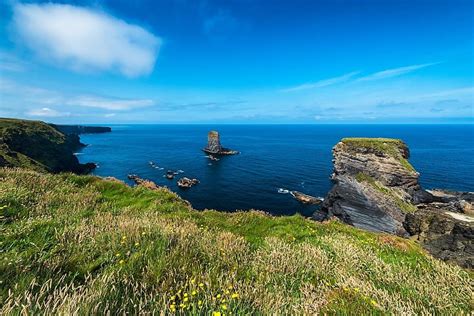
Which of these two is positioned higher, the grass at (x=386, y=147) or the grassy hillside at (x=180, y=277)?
the grassy hillside at (x=180, y=277)

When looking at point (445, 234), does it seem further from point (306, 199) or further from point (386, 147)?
point (306, 199)

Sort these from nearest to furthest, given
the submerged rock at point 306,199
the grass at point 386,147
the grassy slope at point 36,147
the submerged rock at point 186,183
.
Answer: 1. the grass at point 386,147
2. the submerged rock at point 306,199
3. the submerged rock at point 186,183
4. the grassy slope at point 36,147

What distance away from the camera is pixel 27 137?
91.1 meters

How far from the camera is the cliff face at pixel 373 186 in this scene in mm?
41375

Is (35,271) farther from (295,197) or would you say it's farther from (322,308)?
(295,197)

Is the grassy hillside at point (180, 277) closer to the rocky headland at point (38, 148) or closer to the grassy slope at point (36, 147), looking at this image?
the grassy slope at point (36, 147)

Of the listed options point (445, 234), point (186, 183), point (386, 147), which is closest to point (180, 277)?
point (445, 234)

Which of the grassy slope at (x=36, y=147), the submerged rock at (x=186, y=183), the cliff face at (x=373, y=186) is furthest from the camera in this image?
the grassy slope at (x=36, y=147)

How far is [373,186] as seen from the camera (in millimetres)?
46125

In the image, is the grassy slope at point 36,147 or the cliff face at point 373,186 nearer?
the cliff face at point 373,186

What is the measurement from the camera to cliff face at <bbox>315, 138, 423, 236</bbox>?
41375mm

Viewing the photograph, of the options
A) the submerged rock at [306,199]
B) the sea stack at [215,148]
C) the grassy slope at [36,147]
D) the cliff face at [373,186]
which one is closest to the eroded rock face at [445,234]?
the cliff face at [373,186]

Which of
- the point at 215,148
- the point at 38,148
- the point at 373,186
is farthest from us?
the point at 215,148

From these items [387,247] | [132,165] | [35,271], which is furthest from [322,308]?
[132,165]
